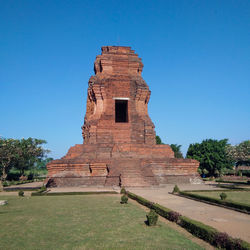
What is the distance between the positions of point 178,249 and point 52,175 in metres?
15.6

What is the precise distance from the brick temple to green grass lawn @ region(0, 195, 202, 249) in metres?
9.03

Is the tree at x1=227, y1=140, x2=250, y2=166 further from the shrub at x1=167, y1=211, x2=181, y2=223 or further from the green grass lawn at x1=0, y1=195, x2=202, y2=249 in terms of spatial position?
the green grass lawn at x1=0, y1=195, x2=202, y2=249

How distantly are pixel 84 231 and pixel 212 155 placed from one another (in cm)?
3651

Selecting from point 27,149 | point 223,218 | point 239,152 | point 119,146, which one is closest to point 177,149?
point 239,152

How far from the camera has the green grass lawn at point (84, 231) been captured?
214 inches

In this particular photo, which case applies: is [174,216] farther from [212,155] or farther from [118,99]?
[212,155]

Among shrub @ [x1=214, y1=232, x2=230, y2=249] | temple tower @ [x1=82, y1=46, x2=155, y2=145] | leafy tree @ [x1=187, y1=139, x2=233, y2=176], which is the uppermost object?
temple tower @ [x1=82, y1=46, x2=155, y2=145]

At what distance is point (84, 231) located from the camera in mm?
6449

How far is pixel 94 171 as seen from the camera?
1912 centimetres

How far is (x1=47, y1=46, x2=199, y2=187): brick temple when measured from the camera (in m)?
19.0

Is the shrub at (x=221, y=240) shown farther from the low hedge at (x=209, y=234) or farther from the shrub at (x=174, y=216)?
the shrub at (x=174, y=216)

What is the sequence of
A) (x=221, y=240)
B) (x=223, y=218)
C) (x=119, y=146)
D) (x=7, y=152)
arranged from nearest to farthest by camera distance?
1. (x=221, y=240)
2. (x=223, y=218)
3. (x=119, y=146)
4. (x=7, y=152)

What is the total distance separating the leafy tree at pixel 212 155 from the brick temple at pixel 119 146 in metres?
20.1

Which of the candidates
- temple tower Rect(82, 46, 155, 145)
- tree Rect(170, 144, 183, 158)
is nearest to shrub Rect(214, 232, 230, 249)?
temple tower Rect(82, 46, 155, 145)
